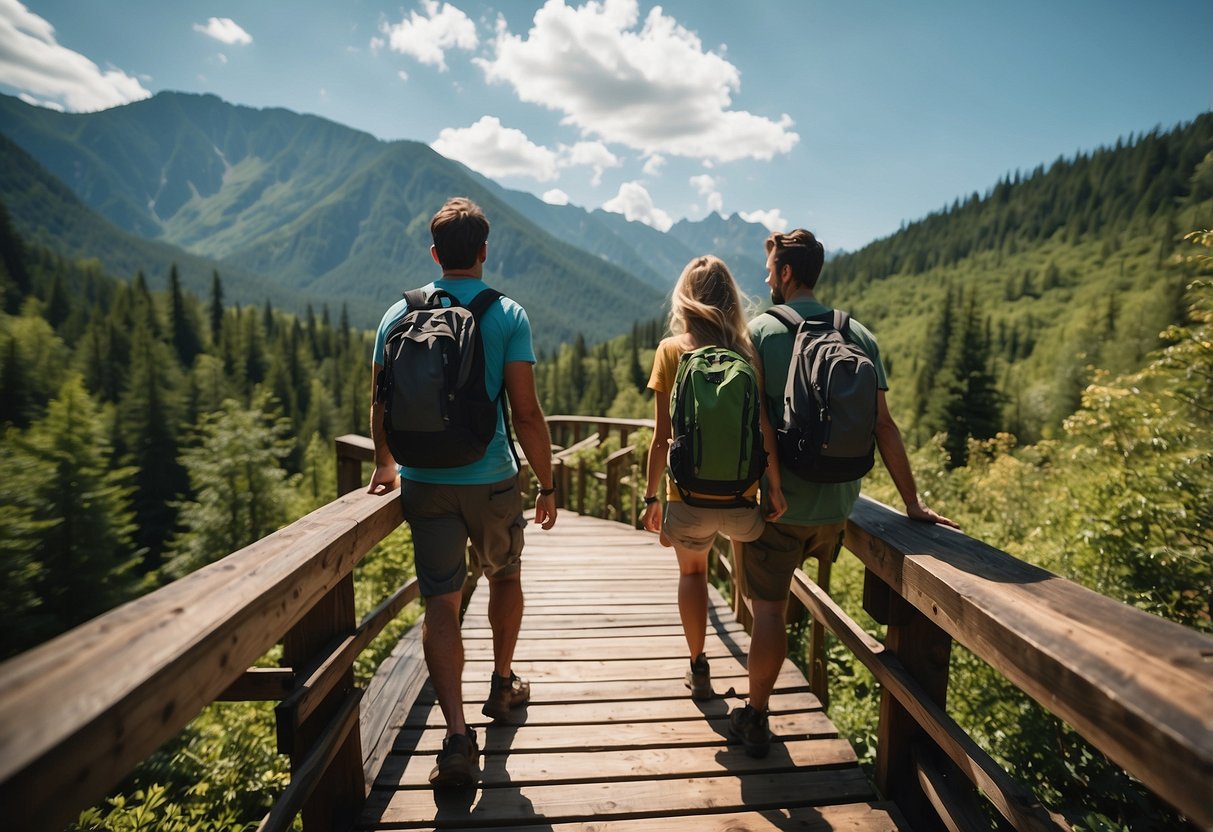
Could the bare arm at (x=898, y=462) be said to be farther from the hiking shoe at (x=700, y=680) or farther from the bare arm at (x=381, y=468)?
the bare arm at (x=381, y=468)

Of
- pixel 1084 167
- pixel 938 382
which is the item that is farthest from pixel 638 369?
pixel 1084 167

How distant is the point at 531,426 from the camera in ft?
8.16

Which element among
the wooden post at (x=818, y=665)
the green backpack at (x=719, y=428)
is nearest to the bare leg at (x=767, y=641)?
the green backpack at (x=719, y=428)

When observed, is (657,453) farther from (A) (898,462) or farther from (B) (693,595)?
(A) (898,462)

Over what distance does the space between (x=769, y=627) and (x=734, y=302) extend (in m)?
1.40

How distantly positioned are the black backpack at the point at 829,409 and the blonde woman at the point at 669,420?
7.3 inches

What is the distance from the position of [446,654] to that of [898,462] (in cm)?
191

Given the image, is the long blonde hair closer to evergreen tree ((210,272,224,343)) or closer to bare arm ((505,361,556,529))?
bare arm ((505,361,556,529))

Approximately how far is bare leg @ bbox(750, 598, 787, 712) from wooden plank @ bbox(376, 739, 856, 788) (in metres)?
0.38

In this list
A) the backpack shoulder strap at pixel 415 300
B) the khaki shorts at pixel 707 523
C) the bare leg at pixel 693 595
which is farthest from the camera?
the bare leg at pixel 693 595

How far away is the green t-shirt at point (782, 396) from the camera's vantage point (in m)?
2.38

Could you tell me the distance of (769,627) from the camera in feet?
8.27

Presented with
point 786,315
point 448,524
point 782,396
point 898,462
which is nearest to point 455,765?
point 448,524

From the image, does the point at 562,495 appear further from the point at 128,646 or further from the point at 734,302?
the point at 128,646
